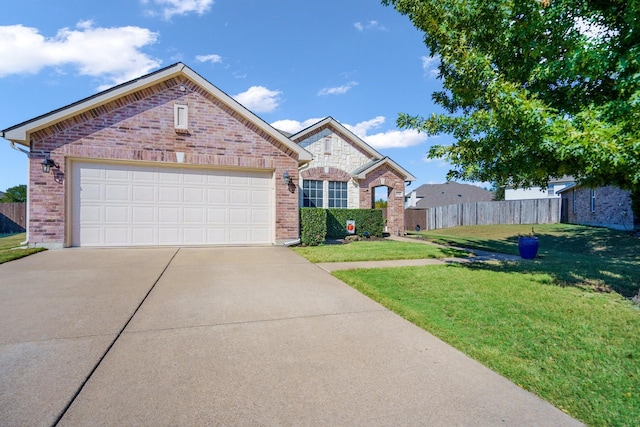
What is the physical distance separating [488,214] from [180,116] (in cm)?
2399

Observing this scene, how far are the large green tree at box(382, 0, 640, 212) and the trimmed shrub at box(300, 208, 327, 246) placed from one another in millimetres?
4939

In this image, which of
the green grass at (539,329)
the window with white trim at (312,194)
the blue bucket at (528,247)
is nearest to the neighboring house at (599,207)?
the blue bucket at (528,247)

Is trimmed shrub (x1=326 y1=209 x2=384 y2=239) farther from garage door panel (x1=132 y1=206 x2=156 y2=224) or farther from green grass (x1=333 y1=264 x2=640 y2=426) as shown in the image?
green grass (x1=333 y1=264 x2=640 y2=426)

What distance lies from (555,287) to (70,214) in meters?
12.2

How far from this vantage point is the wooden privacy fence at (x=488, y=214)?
23.6 metres

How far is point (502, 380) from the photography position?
103 inches

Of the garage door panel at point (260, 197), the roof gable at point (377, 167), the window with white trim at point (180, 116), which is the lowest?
the garage door panel at point (260, 197)

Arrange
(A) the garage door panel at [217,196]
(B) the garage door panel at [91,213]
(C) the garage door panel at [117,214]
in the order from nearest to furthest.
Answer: (B) the garage door panel at [91,213], (C) the garage door panel at [117,214], (A) the garage door panel at [217,196]

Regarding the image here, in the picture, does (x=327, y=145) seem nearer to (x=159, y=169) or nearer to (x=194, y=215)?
(x=194, y=215)

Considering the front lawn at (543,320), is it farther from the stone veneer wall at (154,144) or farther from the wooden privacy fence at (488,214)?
the wooden privacy fence at (488,214)

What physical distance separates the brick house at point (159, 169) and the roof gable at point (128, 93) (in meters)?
0.03

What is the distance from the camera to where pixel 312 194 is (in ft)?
53.5

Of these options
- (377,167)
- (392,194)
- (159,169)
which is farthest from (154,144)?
(392,194)

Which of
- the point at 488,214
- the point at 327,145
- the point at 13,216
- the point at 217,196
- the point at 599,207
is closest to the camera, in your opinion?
the point at 217,196
